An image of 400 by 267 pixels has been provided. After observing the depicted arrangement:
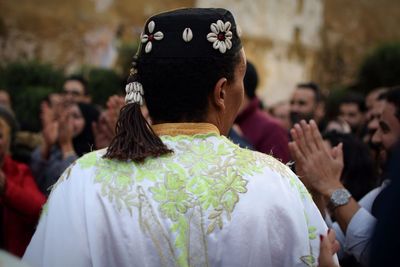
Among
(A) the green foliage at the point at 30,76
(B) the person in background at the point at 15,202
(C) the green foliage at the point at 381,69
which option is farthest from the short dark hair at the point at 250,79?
(C) the green foliage at the point at 381,69

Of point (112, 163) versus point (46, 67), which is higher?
point (112, 163)

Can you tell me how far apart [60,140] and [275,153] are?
1429 mm

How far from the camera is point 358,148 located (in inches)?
164

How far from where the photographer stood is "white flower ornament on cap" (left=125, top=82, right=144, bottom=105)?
2229 mm

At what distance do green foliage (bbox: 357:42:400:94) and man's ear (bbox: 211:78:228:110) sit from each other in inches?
527

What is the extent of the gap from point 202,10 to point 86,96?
549cm

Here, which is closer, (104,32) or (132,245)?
(132,245)

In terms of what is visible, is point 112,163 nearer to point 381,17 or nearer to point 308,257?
point 308,257

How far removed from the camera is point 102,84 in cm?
1340

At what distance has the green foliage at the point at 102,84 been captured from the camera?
12891 mm

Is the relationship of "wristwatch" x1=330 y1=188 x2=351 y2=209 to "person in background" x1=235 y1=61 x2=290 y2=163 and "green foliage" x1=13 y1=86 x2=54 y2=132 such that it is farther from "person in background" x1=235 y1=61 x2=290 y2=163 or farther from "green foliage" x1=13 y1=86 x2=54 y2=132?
"green foliage" x1=13 y1=86 x2=54 y2=132

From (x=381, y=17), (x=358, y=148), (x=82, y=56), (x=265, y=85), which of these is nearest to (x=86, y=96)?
(x=358, y=148)

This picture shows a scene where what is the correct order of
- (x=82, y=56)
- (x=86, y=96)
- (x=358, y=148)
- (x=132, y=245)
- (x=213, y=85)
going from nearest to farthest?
(x=132, y=245) < (x=213, y=85) < (x=358, y=148) < (x=86, y=96) < (x=82, y=56)

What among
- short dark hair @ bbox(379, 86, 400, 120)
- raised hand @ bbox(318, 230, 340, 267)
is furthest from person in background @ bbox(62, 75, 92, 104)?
raised hand @ bbox(318, 230, 340, 267)
